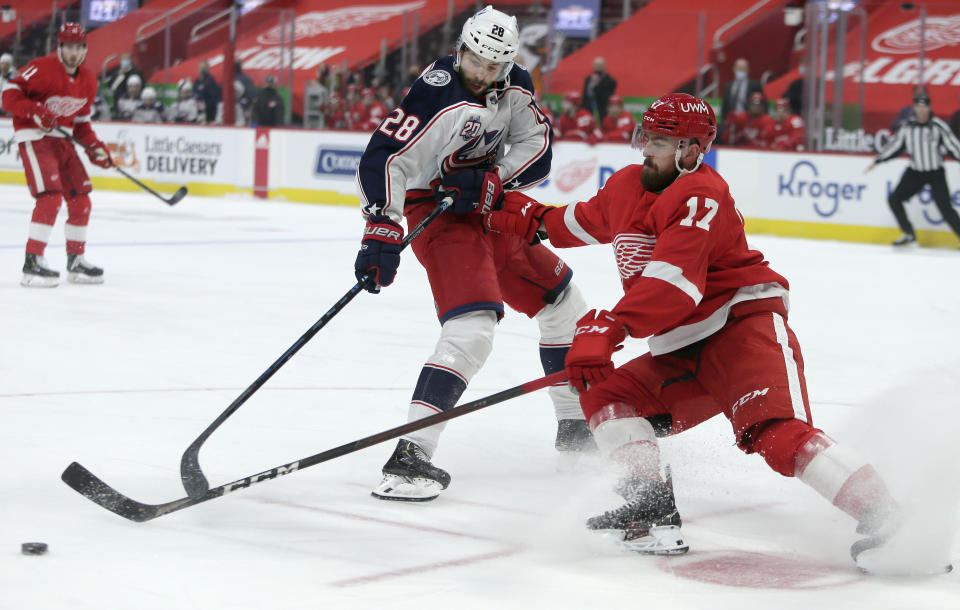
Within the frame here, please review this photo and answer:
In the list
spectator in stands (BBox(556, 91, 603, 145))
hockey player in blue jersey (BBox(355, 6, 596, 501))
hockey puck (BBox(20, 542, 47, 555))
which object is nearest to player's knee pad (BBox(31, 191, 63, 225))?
hockey player in blue jersey (BBox(355, 6, 596, 501))

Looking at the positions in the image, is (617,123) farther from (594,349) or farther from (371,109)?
(594,349)

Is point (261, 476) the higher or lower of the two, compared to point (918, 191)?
lower

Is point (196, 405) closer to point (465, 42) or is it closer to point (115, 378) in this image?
point (115, 378)

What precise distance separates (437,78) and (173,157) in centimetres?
1113

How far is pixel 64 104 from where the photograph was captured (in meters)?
6.87

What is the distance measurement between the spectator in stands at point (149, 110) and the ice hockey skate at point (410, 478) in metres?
12.0

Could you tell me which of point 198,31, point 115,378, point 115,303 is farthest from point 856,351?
point 198,31

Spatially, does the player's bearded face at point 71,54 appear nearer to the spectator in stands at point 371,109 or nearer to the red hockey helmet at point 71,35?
the red hockey helmet at point 71,35

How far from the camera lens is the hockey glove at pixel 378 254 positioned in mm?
3092

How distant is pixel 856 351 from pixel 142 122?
10.6m

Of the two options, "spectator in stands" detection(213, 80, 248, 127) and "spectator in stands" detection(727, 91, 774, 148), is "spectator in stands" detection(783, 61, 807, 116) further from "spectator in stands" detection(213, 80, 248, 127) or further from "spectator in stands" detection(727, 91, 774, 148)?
"spectator in stands" detection(213, 80, 248, 127)

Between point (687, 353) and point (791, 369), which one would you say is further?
point (687, 353)

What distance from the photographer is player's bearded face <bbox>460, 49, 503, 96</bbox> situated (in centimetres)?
324

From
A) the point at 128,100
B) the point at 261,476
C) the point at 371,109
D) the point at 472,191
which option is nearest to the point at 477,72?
the point at 472,191
